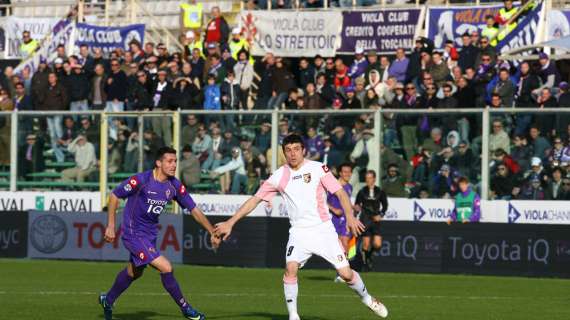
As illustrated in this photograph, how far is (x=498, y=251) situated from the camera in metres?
25.8

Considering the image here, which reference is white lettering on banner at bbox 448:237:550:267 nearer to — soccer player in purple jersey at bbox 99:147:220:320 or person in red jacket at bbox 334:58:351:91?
person in red jacket at bbox 334:58:351:91

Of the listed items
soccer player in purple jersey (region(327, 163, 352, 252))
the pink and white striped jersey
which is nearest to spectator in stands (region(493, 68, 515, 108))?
soccer player in purple jersey (region(327, 163, 352, 252))

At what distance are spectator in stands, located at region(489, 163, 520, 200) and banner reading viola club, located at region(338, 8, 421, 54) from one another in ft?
23.4

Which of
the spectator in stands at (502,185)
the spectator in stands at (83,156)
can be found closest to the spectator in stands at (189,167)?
the spectator in stands at (83,156)

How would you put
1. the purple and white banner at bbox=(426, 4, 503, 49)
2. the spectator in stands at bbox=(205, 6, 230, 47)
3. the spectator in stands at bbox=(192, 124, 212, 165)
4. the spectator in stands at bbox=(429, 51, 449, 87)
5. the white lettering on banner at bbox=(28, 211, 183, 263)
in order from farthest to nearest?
the spectator in stands at bbox=(205, 6, 230, 47) < the purple and white banner at bbox=(426, 4, 503, 49) < the spectator in stands at bbox=(192, 124, 212, 165) < the white lettering on banner at bbox=(28, 211, 183, 263) < the spectator in stands at bbox=(429, 51, 449, 87)

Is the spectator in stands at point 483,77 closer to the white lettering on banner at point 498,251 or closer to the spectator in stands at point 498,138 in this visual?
the spectator in stands at point 498,138

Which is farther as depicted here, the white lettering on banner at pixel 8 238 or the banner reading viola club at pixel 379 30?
the banner reading viola club at pixel 379 30

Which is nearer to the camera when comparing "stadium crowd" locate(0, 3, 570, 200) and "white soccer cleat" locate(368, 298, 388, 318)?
"white soccer cleat" locate(368, 298, 388, 318)

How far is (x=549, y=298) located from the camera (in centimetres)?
2020

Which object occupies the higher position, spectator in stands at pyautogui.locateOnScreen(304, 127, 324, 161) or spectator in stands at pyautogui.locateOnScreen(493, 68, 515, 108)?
→ spectator in stands at pyautogui.locateOnScreen(493, 68, 515, 108)

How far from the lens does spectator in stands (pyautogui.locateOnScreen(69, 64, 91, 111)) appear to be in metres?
32.5

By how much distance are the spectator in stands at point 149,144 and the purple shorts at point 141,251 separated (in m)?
13.8

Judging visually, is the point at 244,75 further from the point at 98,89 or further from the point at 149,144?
the point at 98,89

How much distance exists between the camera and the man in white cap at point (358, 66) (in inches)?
1203
